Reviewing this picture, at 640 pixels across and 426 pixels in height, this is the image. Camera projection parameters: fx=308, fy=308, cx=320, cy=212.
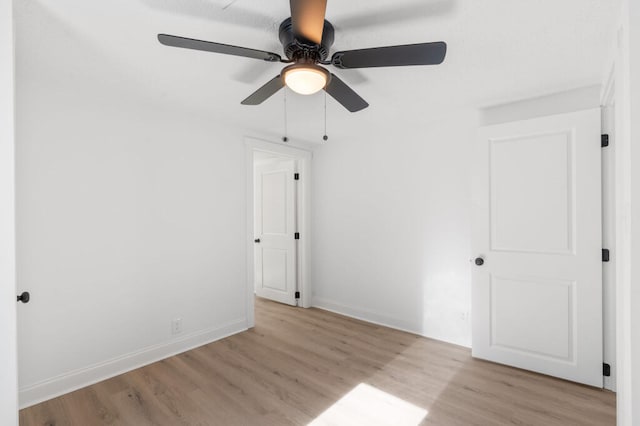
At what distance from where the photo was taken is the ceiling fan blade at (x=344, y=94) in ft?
5.69

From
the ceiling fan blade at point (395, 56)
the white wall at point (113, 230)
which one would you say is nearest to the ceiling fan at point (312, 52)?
the ceiling fan blade at point (395, 56)

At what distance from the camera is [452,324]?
312 cm

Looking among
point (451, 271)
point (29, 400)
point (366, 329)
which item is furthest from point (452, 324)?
point (29, 400)

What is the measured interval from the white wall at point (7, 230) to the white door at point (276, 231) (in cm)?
314

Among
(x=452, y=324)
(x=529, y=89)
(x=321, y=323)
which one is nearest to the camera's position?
(x=529, y=89)

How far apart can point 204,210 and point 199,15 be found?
1962 mm

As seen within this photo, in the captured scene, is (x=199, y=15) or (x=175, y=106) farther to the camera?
(x=175, y=106)

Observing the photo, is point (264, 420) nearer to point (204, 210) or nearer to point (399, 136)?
point (204, 210)

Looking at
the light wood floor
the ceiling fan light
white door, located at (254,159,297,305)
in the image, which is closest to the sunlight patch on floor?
the light wood floor

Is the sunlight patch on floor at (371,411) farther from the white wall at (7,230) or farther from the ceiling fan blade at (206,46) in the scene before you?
the ceiling fan blade at (206,46)

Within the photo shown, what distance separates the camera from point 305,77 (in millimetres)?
1460

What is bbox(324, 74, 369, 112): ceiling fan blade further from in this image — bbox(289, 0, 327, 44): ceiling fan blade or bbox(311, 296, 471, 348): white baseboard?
bbox(311, 296, 471, 348): white baseboard

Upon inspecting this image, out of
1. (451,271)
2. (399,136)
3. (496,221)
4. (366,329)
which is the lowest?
(366,329)

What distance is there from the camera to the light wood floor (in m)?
1.99
